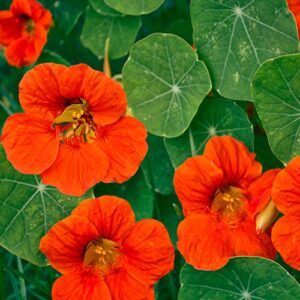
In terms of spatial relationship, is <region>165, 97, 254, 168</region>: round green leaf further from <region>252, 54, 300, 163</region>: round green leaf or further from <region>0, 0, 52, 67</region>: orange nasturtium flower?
<region>0, 0, 52, 67</region>: orange nasturtium flower

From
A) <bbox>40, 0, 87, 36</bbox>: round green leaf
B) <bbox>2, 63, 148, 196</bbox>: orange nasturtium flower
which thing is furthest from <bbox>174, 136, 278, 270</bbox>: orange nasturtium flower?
<bbox>40, 0, 87, 36</bbox>: round green leaf

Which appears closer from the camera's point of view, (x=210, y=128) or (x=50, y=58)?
(x=210, y=128)

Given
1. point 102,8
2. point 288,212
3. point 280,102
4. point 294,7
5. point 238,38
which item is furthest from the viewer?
point 102,8

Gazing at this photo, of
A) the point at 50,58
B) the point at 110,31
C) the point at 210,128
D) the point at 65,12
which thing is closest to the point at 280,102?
the point at 210,128

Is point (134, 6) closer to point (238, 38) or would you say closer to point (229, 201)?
point (238, 38)

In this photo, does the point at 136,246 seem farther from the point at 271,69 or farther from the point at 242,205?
the point at 271,69

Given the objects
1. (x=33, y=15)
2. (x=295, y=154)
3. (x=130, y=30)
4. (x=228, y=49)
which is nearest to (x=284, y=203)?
(x=295, y=154)

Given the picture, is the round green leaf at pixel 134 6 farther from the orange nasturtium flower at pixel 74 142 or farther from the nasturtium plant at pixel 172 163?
the orange nasturtium flower at pixel 74 142
